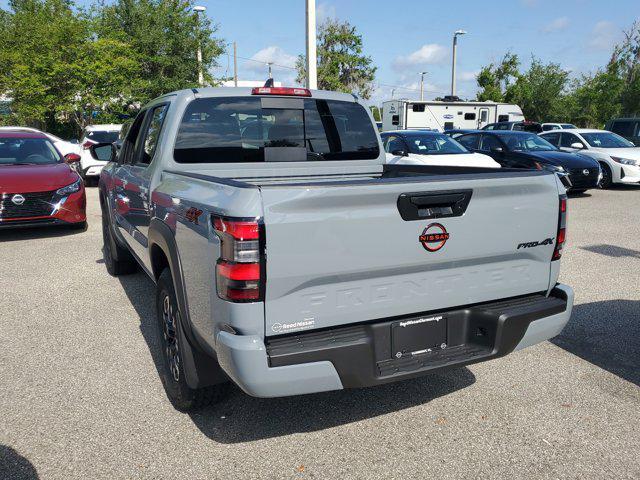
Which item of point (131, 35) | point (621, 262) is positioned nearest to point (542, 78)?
point (131, 35)

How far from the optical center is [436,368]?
9.42ft

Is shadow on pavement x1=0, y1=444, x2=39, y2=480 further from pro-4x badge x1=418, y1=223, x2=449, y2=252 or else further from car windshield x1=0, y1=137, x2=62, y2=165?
car windshield x1=0, y1=137, x2=62, y2=165

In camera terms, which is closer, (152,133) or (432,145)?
(152,133)

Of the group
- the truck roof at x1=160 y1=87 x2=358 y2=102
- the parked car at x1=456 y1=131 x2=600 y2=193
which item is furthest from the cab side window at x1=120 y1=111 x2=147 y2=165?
the parked car at x1=456 y1=131 x2=600 y2=193

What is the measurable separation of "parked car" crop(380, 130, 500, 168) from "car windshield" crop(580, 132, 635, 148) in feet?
15.1

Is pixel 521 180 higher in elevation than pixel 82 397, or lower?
higher

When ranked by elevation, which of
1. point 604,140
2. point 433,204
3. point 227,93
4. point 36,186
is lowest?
point 36,186

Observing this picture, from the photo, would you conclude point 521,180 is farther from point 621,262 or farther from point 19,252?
point 19,252

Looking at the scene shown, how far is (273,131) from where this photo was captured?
4.32 m

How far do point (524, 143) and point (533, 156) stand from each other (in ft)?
3.47

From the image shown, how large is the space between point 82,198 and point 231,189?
724cm

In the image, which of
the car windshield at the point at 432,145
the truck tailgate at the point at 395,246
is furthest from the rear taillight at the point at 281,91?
the car windshield at the point at 432,145

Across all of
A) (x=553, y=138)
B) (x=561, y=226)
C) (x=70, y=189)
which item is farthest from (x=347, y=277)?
(x=553, y=138)

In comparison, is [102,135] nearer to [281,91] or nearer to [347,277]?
[281,91]
